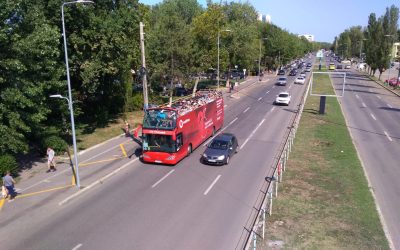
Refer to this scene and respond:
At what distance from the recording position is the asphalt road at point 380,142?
17.9m

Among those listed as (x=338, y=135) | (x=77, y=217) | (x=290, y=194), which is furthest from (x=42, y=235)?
(x=338, y=135)

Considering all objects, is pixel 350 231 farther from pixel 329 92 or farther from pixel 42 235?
pixel 329 92

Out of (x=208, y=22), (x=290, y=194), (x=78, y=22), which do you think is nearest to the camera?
(x=290, y=194)

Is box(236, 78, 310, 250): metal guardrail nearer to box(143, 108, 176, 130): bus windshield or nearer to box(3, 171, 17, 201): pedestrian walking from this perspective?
box(143, 108, 176, 130): bus windshield

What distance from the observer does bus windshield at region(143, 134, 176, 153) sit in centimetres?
2381

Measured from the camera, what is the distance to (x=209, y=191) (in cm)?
1994

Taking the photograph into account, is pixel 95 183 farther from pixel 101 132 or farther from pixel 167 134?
pixel 101 132

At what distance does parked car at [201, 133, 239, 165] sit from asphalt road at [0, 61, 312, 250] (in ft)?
1.75

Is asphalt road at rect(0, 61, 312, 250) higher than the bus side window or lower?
lower

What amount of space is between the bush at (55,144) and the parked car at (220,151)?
413 inches

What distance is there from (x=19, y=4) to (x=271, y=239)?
18948 mm

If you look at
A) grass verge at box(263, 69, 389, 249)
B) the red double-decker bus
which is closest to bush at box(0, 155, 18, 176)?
the red double-decker bus

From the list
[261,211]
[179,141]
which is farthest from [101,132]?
[261,211]

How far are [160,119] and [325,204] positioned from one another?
36.9ft
